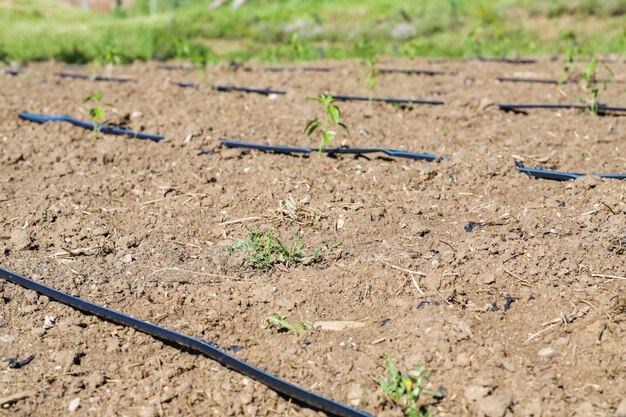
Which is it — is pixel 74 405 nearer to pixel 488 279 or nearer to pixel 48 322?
pixel 48 322

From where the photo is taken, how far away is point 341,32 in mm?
10445

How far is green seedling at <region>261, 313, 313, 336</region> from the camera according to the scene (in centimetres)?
291

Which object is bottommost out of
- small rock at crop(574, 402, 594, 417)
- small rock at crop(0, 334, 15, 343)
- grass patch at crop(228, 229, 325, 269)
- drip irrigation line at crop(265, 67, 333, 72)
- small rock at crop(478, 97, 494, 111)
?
small rock at crop(0, 334, 15, 343)

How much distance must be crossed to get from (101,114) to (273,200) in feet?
5.14

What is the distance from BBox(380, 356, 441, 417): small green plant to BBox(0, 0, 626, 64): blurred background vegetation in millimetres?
5179

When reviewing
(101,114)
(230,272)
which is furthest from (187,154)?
(230,272)

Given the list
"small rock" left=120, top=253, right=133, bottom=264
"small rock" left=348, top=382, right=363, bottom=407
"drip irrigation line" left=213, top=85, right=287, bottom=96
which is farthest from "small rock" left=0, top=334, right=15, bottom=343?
"drip irrigation line" left=213, top=85, right=287, bottom=96

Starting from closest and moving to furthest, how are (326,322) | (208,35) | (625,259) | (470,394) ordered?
(470,394) < (326,322) < (625,259) < (208,35)

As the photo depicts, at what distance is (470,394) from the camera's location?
99.3 inches

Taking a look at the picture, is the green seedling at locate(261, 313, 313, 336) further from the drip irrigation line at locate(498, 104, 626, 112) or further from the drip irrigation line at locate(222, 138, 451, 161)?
the drip irrigation line at locate(498, 104, 626, 112)

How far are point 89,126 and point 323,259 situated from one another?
8.08ft

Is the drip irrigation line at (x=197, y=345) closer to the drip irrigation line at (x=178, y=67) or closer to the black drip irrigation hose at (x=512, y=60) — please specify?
the drip irrigation line at (x=178, y=67)

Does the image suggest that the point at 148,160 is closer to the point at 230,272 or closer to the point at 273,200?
the point at 273,200

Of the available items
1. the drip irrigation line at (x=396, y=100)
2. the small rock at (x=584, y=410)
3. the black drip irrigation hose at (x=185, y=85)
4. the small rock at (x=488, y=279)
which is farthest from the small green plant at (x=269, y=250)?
the black drip irrigation hose at (x=185, y=85)
